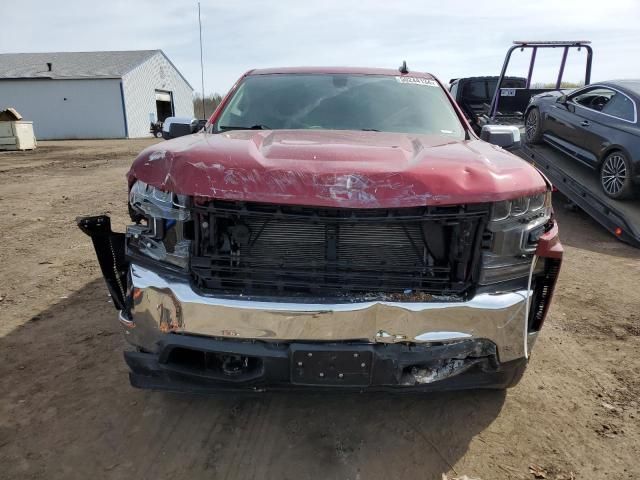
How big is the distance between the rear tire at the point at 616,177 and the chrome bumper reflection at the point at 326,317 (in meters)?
5.27

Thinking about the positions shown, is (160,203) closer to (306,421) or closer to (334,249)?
(334,249)

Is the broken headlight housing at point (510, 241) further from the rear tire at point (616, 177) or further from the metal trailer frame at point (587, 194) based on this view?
the rear tire at point (616, 177)

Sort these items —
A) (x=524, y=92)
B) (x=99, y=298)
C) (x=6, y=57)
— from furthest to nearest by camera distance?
(x=6, y=57) < (x=524, y=92) < (x=99, y=298)

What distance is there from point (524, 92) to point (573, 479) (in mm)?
9920

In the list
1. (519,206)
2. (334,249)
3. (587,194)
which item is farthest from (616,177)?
(334,249)

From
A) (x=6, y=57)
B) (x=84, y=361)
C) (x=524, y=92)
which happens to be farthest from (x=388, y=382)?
(x=6, y=57)

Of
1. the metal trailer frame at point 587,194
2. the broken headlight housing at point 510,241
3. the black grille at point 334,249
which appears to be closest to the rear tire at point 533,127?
the metal trailer frame at point 587,194

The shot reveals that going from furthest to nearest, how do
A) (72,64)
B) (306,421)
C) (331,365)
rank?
(72,64) → (306,421) → (331,365)

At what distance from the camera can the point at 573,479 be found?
2273mm

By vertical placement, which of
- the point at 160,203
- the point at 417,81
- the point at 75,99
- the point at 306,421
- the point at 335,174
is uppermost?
the point at 417,81

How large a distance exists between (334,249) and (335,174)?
0.41m

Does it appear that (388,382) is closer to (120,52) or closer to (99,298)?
(99,298)

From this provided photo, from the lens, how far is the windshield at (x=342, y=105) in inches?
132

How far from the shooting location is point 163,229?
7.29ft
